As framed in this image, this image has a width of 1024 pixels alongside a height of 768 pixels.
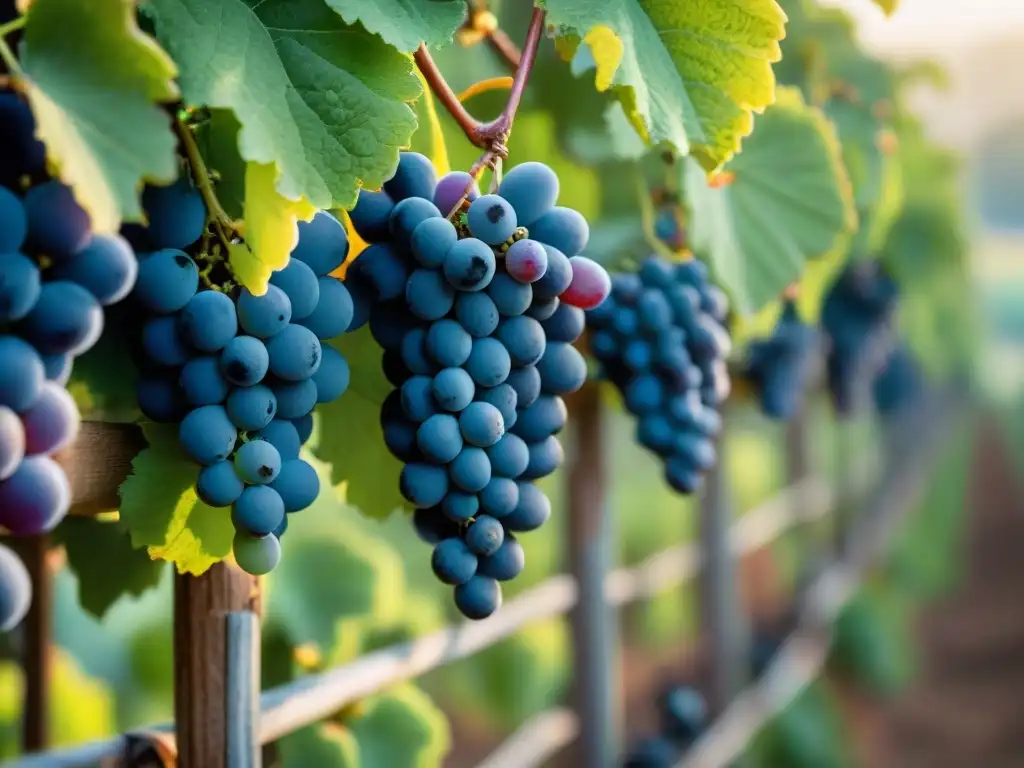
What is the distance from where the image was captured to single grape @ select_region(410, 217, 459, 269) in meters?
0.57

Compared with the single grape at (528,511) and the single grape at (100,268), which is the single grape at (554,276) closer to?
the single grape at (528,511)

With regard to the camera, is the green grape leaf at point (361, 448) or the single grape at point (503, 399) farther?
the green grape leaf at point (361, 448)

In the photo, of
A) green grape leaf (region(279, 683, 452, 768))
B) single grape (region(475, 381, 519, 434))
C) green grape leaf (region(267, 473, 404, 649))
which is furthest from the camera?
green grape leaf (region(267, 473, 404, 649))

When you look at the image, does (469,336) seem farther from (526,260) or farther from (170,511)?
(170,511)

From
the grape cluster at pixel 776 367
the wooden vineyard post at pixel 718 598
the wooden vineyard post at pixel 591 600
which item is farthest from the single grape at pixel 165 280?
the wooden vineyard post at pixel 718 598

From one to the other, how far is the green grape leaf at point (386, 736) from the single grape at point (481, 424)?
0.62 meters

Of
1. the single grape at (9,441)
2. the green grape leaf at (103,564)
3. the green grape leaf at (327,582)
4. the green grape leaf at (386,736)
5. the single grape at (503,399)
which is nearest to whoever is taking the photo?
the single grape at (9,441)

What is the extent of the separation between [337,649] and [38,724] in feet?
1.19

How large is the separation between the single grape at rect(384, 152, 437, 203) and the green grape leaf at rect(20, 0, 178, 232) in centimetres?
20

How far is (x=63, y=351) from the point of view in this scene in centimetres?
44

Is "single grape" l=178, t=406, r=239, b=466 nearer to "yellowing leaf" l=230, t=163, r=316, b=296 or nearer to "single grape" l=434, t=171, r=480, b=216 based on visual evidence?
"yellowing leaf" l=230, t=163, r=316, b=296

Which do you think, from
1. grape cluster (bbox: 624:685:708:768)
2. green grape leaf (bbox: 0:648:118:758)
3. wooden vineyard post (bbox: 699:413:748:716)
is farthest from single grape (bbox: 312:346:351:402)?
wooden vineyard post (bbox: 699:413:748:716)

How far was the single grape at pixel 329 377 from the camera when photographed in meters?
0.58

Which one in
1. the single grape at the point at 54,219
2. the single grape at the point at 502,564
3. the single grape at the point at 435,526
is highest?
the single grape at the point at 54,219
